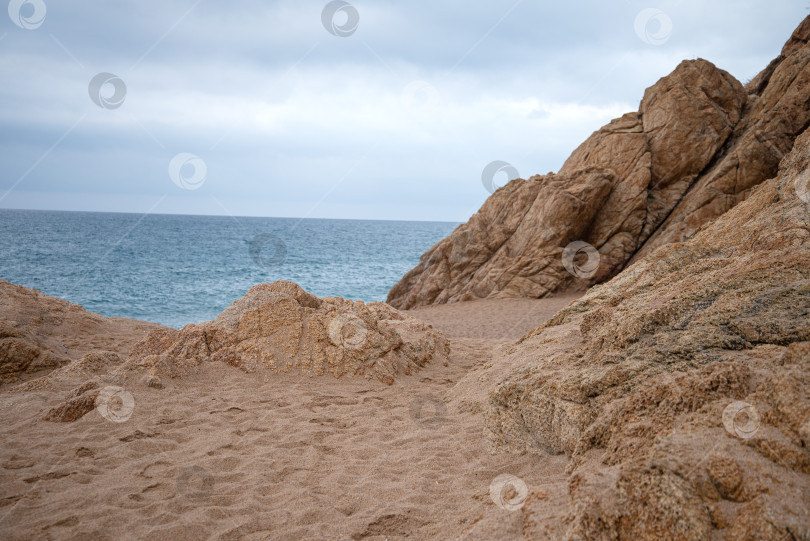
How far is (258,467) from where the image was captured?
427 cm

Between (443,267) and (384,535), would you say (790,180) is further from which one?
(443,267)

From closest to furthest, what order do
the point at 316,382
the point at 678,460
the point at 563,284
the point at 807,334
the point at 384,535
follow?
the point at 678,460 → the point at 807,334 → the point at 384,535 → the point at 316,382 → the point at 563,284

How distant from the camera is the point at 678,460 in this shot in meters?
2.30

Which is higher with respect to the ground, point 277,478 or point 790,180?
point 790,180

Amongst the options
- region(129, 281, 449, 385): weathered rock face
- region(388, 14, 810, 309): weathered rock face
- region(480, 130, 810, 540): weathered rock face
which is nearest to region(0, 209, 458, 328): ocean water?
region(388, 14, 810, 309): weathered rock face

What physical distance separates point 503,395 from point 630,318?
1.33 m

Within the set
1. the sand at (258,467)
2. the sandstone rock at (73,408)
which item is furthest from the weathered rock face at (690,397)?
the sandstone rock at (73,408)

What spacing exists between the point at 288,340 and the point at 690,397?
5.63 meters

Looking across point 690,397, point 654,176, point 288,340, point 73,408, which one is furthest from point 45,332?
point 654,176

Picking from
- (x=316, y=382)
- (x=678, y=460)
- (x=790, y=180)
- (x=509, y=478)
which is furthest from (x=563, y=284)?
(x=678, y=460)

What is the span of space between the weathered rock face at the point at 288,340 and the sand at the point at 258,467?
0.48 meters

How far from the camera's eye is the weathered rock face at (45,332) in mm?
7051

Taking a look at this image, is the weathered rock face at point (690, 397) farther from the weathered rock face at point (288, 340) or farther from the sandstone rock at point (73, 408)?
the sandstone rock at point (73, 408)

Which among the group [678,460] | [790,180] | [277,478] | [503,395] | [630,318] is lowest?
[277,478]
